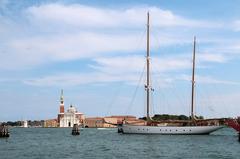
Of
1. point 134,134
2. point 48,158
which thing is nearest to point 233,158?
point 48,158

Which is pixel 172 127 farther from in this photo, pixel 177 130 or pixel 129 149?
pixel 129 149

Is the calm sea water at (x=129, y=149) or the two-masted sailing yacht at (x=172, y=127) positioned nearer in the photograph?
the calm sea water at (x=129, y=149)

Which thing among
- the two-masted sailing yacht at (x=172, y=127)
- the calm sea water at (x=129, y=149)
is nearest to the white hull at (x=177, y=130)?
the two-masted sailing yacht at (x=172, y=127)

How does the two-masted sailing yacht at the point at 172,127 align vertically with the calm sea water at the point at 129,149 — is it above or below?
above

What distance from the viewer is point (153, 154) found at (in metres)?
52.9

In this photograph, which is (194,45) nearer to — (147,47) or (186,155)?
(147,47)

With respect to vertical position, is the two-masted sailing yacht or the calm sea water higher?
the two-masted sailing yacht

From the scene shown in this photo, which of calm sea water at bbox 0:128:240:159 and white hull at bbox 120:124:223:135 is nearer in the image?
calm sea water at bbox 0:128:240:159

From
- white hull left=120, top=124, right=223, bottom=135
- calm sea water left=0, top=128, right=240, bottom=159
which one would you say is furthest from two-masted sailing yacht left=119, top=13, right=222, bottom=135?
calm sea water left=0, top=128, right=240, bottom=159

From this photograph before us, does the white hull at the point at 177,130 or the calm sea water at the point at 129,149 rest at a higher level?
the white hull at the point at 177,130

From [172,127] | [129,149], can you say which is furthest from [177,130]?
[129,149]

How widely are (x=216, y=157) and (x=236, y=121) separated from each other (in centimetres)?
4317

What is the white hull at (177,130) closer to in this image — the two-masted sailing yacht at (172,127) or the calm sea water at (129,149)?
the two-masted sailing yacht at (172,127)

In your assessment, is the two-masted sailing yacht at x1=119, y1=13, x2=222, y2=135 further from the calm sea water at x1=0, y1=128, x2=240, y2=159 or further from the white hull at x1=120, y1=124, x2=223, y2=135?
the calm sea water at x1=0, y1=128, x2=240, y2=159
